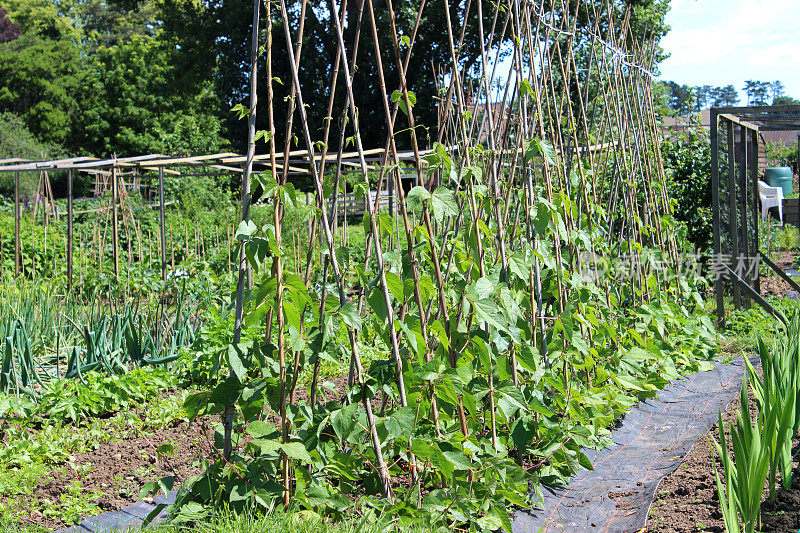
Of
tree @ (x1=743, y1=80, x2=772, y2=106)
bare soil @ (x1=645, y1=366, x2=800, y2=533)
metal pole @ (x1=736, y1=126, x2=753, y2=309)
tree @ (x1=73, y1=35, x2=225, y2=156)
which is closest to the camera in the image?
bare soil @ (x1=645, y1=366, x2=800, y2=533)

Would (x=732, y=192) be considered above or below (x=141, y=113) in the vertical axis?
below

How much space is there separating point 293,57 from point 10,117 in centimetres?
3204

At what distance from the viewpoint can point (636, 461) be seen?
134 inches

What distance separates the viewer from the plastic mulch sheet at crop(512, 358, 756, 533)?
271cm

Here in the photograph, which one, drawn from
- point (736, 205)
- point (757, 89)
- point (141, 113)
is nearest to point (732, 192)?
point (736, 205)

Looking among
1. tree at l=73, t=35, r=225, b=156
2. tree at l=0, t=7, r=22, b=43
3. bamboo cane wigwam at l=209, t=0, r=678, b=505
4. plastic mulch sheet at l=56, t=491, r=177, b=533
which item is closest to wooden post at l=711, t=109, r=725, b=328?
bamboo cane wigwam at l=209, t=0, r=678, b=505

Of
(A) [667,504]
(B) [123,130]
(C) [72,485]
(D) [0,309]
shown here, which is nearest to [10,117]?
(B) [123,130]

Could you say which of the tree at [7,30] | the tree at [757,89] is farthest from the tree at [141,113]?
the tree at [757,89]

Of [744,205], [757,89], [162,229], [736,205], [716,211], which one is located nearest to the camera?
[716,211]

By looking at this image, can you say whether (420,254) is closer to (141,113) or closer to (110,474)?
(110,474)

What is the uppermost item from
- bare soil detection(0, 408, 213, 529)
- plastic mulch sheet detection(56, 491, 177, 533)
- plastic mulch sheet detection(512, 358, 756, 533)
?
plastic mulch sheet detection(56, 491, 177, 533)

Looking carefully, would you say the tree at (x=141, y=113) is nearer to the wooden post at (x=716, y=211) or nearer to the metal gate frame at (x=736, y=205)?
the metal gate frame at (x=736, y=205)

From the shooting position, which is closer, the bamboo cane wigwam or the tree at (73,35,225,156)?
the bamboo cane wigwam

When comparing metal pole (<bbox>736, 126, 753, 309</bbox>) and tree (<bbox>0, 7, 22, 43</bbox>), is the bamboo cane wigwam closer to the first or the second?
metal pole (<bbox>736, 126, 753, 309</bbox>)
